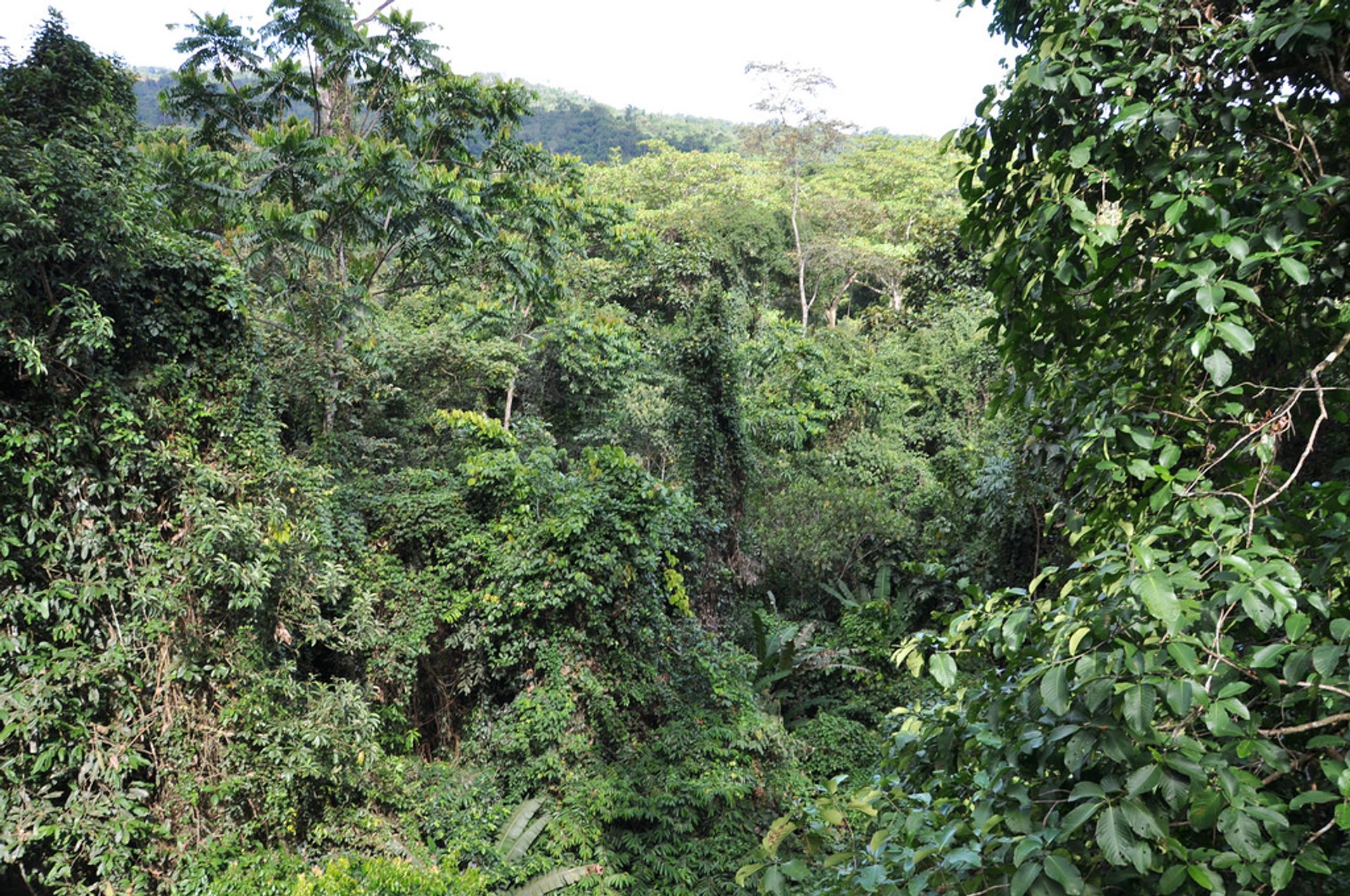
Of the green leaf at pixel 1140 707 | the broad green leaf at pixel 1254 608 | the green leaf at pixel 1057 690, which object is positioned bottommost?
the green leaf at pixel 1057 690

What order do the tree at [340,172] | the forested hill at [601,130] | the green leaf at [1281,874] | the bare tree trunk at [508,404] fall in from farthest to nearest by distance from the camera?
the forested hill at [601,130] → the bare tree trunk at [508,404] → the tree at [340,172] → the green leaf at [1281,874]

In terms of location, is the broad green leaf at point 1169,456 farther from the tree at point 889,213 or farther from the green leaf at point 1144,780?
the tree at point 889,213

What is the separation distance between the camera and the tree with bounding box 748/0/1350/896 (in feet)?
3.84

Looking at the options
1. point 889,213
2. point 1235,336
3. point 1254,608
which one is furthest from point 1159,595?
point 889,213

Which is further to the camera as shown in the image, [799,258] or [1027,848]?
[799,258]

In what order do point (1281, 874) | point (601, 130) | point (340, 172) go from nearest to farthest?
point (1281, 874), point (340, 172), point (601, 130)

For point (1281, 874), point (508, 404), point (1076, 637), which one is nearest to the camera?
point (1281, 874)

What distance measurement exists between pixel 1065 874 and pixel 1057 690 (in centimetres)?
Answer: 26

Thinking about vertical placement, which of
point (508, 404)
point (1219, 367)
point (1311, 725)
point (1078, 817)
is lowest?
point (508, 404)

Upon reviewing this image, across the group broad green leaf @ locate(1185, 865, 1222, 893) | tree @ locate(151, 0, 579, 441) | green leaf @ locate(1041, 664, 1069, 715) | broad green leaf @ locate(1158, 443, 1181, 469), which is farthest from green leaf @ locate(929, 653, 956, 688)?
tree @ locate(151, 0, 579, 441)

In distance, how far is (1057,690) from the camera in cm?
125

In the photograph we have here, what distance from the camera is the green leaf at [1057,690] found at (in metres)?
1.24

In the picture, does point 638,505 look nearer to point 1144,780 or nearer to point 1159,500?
point 1159,500

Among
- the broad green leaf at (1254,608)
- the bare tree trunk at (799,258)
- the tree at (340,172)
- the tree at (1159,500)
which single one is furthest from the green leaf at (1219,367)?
the bare tree trunk at (799,258)
